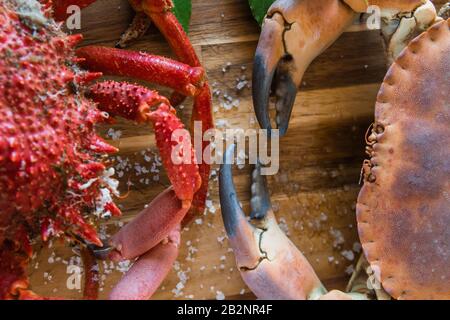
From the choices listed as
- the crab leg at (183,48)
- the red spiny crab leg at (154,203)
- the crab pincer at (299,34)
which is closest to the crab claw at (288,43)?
the crab pincer at (299,34)

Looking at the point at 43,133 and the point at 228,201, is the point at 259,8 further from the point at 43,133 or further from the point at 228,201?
the point at 43,133

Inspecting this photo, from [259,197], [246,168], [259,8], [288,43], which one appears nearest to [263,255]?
[259,197]

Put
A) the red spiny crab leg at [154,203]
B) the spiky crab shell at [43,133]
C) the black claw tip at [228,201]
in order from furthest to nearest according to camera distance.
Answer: the black claw tip at [228,201]
the red spiny crab leg at [154,203]
the spiky crab shell at [43,133]

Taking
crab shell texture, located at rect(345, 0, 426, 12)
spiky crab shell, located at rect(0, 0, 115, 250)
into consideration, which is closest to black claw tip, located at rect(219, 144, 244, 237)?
spiky crab shell, located at rect(0, 0, 115, 250)

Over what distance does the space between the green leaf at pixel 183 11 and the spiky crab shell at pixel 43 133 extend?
274 millimetres

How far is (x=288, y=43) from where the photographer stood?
4.14 ft

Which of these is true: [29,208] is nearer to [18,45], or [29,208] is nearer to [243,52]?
[18,45]

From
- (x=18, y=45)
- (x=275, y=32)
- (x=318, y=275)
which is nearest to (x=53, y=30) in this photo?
(x=18, y=45)

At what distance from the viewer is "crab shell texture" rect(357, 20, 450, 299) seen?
1.20 meters

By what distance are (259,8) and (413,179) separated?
1.67 feet

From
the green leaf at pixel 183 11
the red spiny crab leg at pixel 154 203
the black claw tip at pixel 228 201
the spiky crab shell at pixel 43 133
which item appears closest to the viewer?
the spiky crab shell at pixel 43 133

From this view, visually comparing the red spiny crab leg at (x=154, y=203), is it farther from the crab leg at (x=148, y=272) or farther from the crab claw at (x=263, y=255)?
the crab claw at (x=263, y=255)

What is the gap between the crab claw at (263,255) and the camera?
1.24 metres

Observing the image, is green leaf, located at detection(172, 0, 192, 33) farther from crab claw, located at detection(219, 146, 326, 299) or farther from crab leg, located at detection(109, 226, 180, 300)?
crab leg, located at detection(109, 226, 180, 300)
